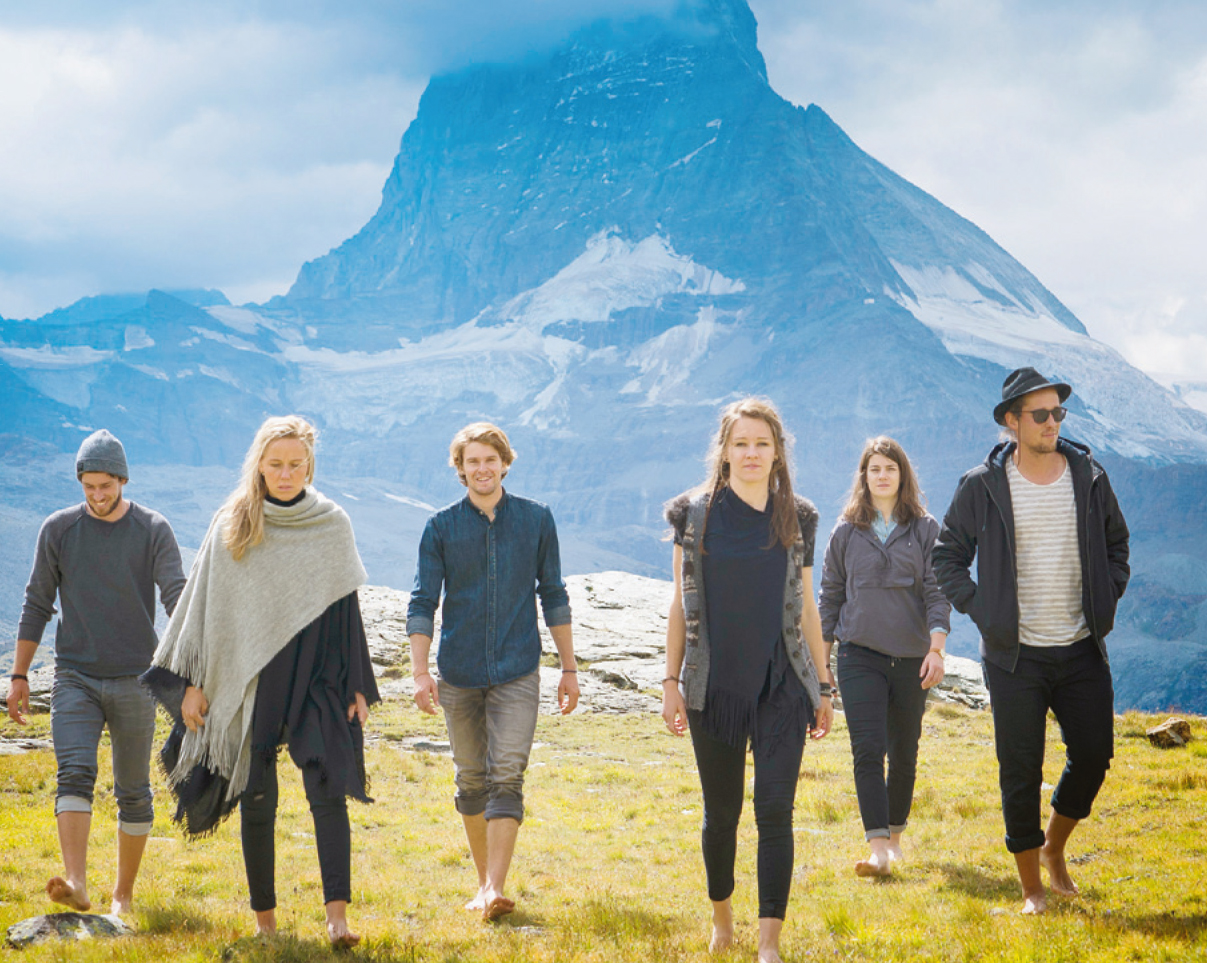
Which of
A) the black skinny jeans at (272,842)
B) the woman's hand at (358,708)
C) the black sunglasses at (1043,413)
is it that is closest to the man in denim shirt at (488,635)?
the woman's hand at (358,708)

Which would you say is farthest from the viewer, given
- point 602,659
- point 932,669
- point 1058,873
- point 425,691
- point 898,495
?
point 602,659

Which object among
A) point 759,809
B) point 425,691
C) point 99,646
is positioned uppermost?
point 99,646

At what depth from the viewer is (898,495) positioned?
7633mm

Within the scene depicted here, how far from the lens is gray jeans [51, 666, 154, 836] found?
6.17m

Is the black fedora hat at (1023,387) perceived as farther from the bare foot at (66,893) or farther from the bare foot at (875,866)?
the bare foot at (66,893)

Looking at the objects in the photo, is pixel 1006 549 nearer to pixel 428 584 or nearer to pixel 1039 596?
pixel 1039 596

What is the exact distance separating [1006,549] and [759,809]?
2085 mm

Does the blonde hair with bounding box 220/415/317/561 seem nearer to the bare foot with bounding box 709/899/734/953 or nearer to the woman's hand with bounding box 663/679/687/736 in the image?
the woman's hand with bounding box 663/679/687/736

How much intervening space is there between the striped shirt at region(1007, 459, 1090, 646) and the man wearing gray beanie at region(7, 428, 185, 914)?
499 centimetres

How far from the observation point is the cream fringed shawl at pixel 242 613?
5.29m

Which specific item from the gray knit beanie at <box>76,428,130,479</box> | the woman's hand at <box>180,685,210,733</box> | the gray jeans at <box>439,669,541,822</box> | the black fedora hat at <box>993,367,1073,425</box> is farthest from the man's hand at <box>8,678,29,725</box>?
the black fedora hat at <box>993,367,1073,425</box>

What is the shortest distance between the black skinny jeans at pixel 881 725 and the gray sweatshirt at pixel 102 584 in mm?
4596

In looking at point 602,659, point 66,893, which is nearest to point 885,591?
point 66,893

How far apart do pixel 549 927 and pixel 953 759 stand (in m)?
9.32
